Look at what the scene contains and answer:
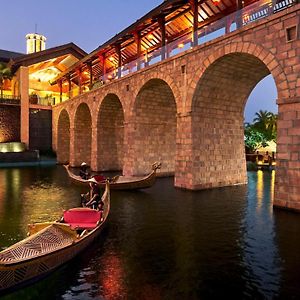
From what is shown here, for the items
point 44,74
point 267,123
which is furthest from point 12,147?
point 267,123

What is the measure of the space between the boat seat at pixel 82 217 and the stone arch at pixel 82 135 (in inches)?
919

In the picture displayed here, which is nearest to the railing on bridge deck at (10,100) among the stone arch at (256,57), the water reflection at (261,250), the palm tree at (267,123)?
the stone arch at (256,57)

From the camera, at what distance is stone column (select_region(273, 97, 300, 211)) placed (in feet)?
34.0

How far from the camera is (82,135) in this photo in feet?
102

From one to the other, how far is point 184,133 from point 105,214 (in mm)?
8449

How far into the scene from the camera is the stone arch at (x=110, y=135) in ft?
85.3

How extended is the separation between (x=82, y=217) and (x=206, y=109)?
10046mm

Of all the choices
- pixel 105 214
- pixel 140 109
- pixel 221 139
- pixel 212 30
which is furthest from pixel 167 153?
pixel 105 214

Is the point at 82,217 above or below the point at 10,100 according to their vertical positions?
below

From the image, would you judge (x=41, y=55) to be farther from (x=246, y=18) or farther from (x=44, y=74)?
(x=246, y=18)

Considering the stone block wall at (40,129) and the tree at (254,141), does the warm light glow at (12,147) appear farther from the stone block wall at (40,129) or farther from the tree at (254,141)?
the tree at (254,141)

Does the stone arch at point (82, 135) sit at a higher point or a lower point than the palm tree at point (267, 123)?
lower

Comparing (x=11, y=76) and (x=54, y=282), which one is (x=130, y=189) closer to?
(x=54, y=282)

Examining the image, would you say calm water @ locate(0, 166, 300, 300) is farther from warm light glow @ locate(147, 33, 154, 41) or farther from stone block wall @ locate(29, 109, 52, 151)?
stone block wall @ locate(29, 109, 52, 151)
